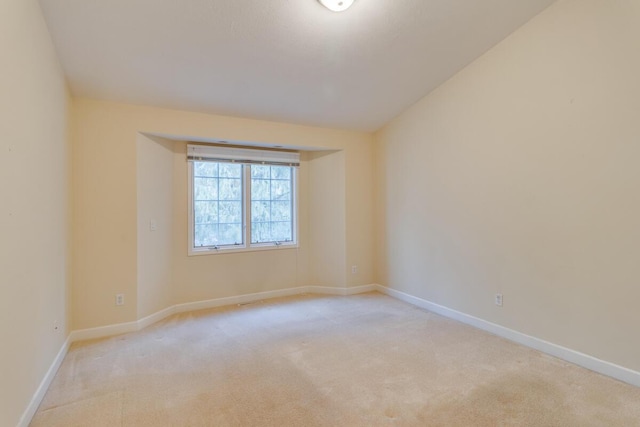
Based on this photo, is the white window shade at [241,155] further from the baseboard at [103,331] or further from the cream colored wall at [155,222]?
the baseboard at [103,331]

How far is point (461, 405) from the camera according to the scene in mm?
2029

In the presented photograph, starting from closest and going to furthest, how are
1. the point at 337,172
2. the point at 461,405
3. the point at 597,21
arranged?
1. the point at 461,405
2. the point at 597,21
3. the point at 337,172

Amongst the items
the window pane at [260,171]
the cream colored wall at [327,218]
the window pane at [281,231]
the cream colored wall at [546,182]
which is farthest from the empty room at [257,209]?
the cream colored wall at [327,218]

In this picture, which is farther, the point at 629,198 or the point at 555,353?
the point at 555,353

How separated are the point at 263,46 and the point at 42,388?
297 cm

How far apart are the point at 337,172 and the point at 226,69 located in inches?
82.4

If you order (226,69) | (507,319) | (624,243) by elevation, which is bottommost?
(507,319)

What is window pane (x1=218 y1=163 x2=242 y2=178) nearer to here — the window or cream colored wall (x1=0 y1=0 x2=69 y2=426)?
the window

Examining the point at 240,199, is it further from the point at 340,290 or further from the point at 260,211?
the point at 340,290

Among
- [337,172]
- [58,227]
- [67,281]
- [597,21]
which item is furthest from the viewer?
[337,172]

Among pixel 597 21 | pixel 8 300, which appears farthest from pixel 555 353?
pixel 8 300

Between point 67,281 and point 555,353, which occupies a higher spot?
point 67,281

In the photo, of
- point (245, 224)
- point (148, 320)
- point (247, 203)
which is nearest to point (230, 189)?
point (247, 203)

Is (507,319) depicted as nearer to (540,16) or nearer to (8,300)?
(540,16)
